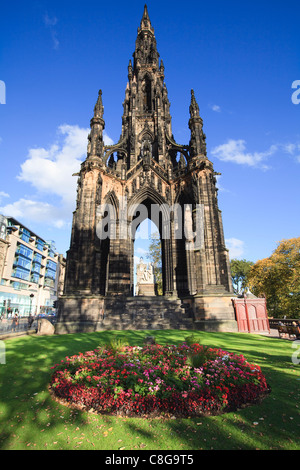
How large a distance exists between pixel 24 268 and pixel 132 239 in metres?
41.2

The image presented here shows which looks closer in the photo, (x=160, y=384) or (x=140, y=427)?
(x=140, y=427)

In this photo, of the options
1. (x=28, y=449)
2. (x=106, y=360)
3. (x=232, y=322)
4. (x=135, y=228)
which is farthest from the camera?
(x=135, y=228)

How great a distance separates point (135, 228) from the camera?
26.2m

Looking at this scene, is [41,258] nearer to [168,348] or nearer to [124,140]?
[124,140]

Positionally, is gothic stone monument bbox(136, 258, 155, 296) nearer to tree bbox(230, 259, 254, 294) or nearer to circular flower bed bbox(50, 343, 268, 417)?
circular flower bed bbox(50, 343, 268, 417)

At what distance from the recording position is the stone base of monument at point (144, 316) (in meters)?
15.2

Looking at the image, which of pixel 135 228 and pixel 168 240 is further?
pixel 135 228

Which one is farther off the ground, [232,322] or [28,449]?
[232,322]

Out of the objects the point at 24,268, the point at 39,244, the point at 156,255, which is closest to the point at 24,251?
the point at 24,268

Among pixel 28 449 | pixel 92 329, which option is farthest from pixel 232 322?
pixel 28 449

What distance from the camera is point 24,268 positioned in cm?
5356

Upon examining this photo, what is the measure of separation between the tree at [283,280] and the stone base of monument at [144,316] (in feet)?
56.6

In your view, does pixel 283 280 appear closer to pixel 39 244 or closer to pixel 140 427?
pixel 140 427
